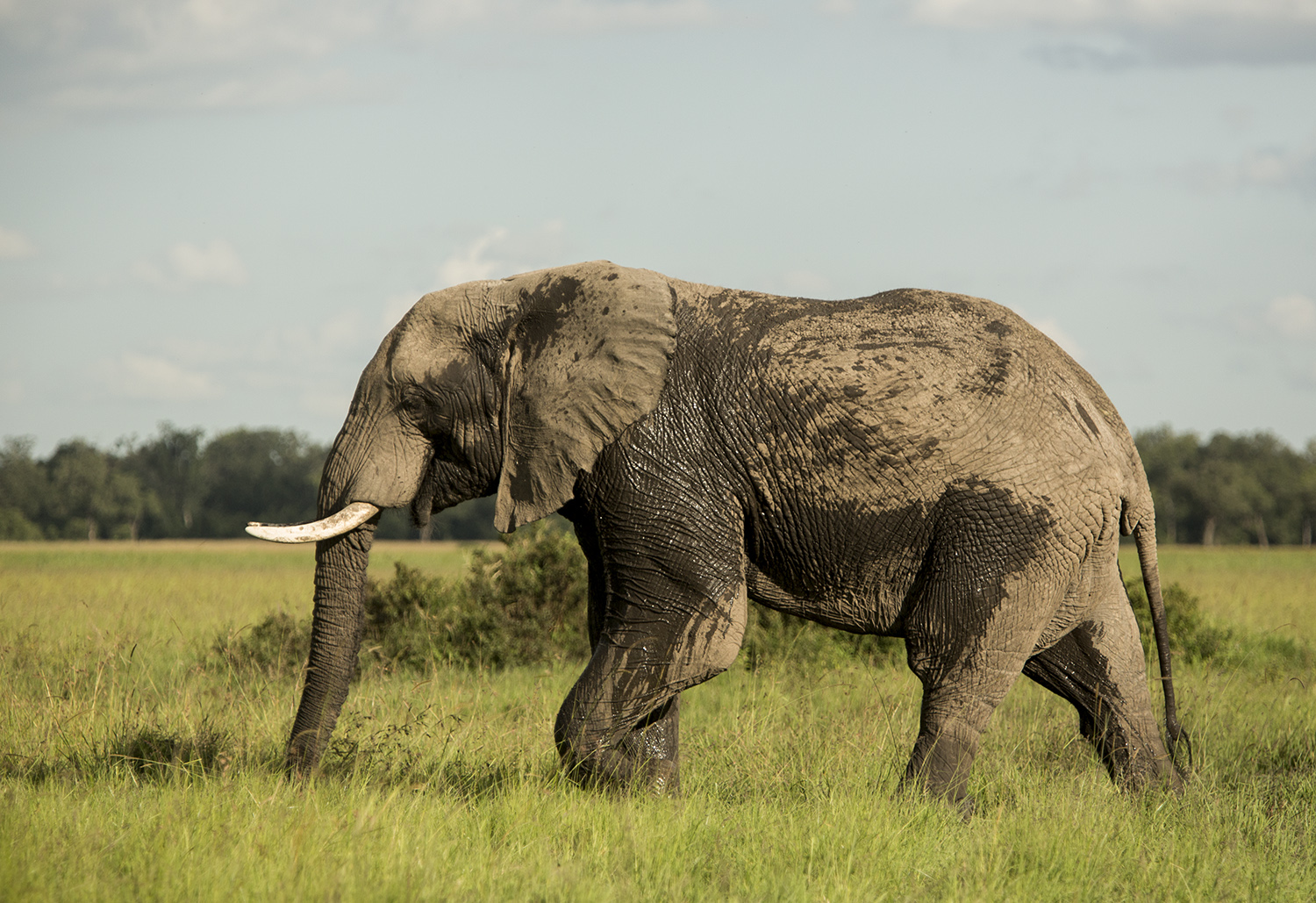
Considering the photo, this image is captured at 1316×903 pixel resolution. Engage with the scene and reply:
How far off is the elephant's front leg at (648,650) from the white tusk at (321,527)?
122cm

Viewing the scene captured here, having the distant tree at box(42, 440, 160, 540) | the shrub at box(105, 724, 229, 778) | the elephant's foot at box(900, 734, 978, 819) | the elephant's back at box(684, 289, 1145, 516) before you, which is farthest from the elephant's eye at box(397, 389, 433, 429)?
the distant tree at box(42, 440, 160, 540)

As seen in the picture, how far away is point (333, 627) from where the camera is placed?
5555 millimetres

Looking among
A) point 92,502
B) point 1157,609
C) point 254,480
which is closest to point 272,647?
point 1157,609

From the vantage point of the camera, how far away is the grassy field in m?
4.07

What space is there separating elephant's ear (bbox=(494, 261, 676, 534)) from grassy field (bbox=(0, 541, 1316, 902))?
133cm

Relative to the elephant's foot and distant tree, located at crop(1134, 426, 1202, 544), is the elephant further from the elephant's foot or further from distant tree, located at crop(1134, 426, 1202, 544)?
distant tree, located at crop(1134, 426, 1202, 544)

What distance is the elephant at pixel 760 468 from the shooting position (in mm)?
4934

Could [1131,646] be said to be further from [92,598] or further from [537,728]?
[92,598]

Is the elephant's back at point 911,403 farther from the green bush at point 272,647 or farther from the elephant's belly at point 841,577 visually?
the green bush at point 272,647

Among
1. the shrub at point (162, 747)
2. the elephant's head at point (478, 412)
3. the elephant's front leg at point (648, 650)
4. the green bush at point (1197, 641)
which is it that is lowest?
the shrub at point (162, 747)

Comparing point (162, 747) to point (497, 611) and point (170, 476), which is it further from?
point (170, 476)

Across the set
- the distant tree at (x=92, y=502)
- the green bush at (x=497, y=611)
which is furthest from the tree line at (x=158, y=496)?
the green bush at (x=497, y=611)

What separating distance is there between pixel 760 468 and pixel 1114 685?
2.15 meters

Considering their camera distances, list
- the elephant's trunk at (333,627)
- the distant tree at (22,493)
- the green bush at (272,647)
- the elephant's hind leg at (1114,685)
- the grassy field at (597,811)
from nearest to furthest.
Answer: the grassy field at (597,811)
the elephant's trunk at (333,627)
the elephant's hind leg at (1114,685)
the green bush at (272,647)
the distant tree at (22,493)
